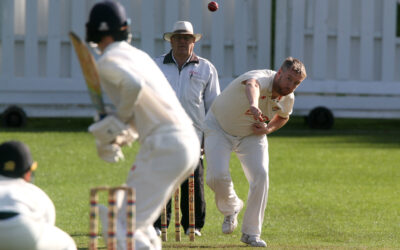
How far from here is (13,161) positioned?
228 inches

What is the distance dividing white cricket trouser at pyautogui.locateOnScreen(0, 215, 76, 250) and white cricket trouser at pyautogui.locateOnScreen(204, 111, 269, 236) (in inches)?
110

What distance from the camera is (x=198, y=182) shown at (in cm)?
941

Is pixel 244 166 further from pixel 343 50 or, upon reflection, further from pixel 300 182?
pixel 343 50

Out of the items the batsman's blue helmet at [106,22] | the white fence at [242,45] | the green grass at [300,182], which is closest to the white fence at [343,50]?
the white fence at [242,45]

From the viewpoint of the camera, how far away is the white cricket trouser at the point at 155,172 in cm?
554

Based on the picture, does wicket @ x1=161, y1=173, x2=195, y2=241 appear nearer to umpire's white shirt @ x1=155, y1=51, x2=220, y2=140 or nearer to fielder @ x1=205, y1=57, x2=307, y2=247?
fielder @ x1=205, y1=57, x2=307, y2=247

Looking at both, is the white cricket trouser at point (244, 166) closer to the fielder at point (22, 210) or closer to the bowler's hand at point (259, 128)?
the bowler's hand at point (259, 128)

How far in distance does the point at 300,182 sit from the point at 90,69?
890 cm

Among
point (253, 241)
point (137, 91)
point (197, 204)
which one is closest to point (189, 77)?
point (197, 204)

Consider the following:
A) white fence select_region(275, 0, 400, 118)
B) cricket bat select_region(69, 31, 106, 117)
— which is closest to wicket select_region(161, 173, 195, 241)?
cricket bat select_region(69, 31, 106, 117)

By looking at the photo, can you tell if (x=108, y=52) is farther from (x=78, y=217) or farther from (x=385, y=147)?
(x=385, y=147)

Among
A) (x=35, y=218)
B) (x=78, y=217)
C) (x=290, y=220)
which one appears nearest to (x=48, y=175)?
(x=78, y=217)

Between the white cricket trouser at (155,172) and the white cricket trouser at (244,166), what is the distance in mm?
2642

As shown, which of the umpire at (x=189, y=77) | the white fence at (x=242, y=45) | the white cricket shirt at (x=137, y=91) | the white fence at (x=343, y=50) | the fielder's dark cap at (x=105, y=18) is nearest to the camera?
the white cricket shirt at (x=137, y=91)
